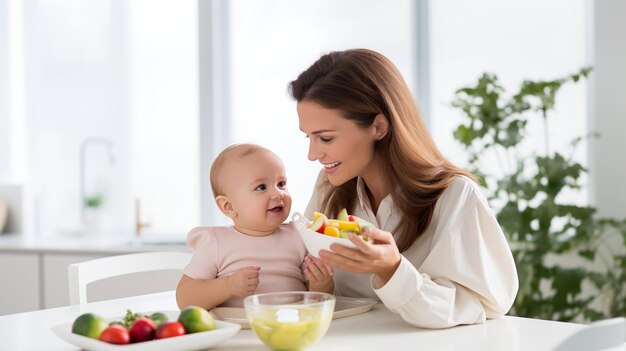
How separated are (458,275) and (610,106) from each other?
2.05 m

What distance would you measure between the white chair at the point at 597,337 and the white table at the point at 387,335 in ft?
0.59

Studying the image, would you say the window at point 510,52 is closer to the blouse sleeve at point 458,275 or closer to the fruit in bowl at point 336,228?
the blouse sleeve at point 458,275

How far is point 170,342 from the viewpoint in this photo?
1398mm

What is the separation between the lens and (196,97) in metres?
4.36

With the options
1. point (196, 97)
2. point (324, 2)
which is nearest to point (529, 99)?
point (324, 2)

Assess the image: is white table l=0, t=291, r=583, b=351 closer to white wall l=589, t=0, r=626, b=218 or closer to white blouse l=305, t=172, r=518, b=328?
white blouse l=305, t=172, r=518, b=328

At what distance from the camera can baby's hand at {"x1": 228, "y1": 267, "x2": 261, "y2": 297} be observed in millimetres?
1599

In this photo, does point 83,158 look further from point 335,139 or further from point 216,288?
point 216,288

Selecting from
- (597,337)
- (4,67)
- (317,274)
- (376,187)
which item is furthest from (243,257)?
(4,67)

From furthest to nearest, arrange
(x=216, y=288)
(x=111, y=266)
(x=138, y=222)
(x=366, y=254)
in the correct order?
1. (x=138, y=222)
2. (x=111, y=266)
3. (x=216, y=288)
4. (x=366, y=254)

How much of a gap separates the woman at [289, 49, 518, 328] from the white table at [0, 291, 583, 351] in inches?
1.8

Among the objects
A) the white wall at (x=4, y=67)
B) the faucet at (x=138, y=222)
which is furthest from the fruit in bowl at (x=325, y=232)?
the white wall at (x=4, y=67)

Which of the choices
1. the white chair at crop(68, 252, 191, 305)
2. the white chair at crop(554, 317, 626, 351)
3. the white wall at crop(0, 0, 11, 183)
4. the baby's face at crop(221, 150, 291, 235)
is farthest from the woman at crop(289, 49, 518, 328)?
the white wall at crop(0, 0, 11, 183)

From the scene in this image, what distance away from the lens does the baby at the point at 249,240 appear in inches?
67.7
